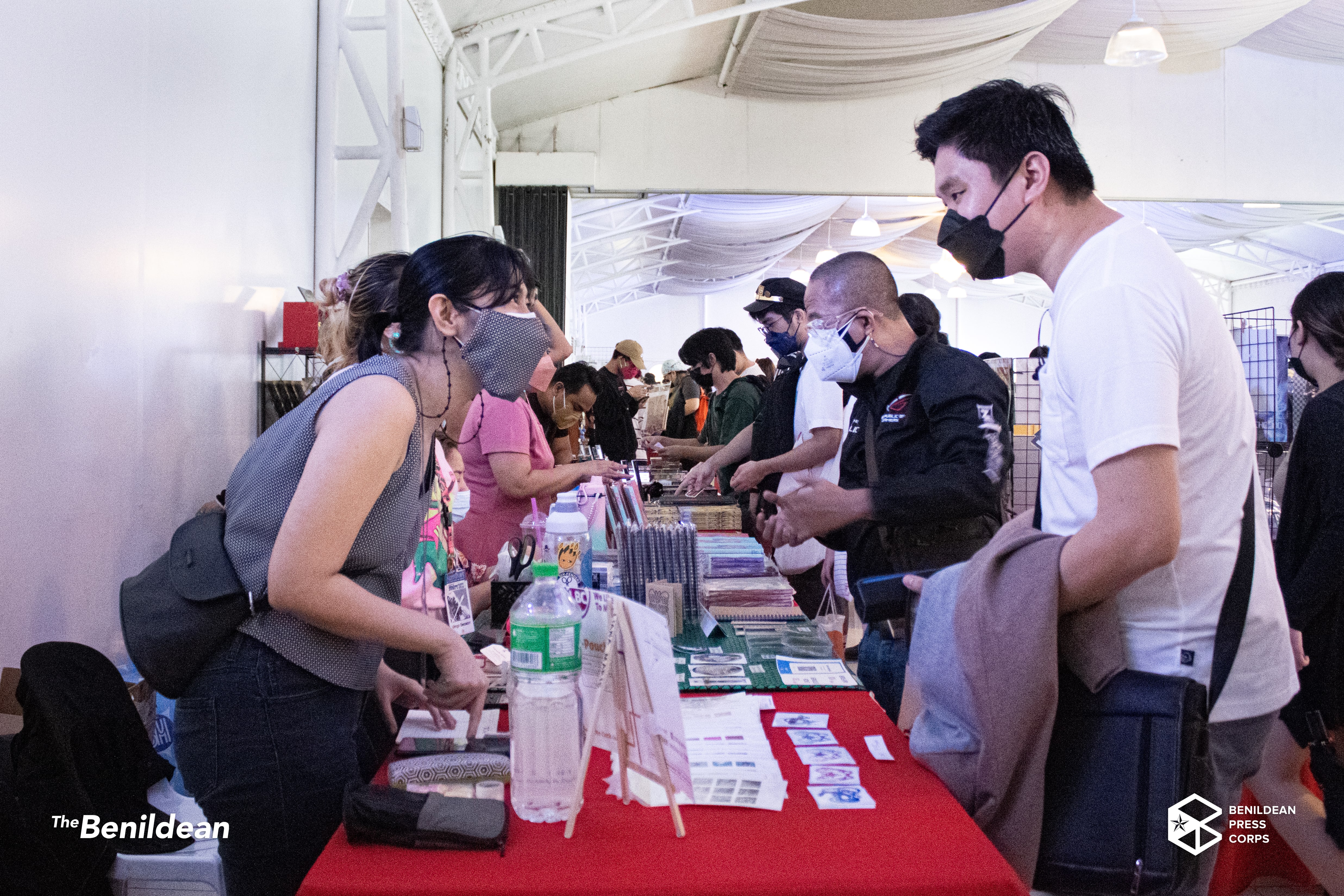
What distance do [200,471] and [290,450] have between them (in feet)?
8.76

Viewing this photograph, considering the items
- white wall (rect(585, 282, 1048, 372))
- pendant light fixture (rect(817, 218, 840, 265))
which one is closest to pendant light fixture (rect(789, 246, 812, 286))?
pendant light fixture (rect(817, 218, 840, 265))

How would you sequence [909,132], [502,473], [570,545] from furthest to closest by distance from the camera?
[909,132] < [502,473] < [570,545]

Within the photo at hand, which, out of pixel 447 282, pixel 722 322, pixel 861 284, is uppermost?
pixel 722 322

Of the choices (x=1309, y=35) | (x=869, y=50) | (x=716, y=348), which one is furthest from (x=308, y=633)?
(x=1309, y=35)

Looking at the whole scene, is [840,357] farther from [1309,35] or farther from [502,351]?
[1309,35]

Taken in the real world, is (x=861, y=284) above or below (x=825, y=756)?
above

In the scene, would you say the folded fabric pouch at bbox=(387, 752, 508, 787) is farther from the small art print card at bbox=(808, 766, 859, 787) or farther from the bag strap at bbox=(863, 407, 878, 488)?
the bag strap at bbox=(863, 407, 878, 488)

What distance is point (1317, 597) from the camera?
2176 mm

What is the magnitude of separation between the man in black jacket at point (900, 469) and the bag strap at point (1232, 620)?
0.78 meters

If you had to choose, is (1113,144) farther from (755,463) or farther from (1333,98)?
(755,463)

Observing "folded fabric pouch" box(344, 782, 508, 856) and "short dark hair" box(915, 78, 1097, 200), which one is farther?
"short dark hair" box(915, 78, 1097, 200)

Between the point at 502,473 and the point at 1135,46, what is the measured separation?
6.19 meters

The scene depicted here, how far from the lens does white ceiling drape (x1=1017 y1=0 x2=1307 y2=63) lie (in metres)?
9.05

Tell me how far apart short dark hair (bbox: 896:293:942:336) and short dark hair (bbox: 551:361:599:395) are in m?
2.27
